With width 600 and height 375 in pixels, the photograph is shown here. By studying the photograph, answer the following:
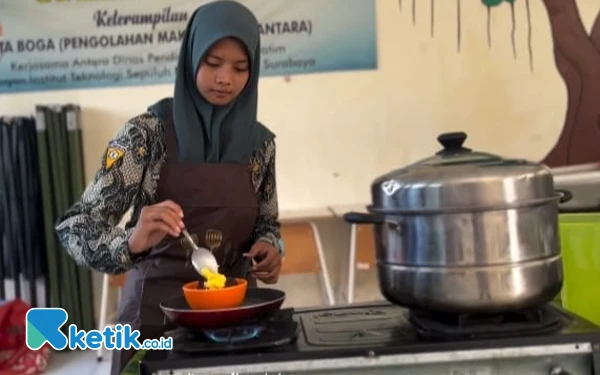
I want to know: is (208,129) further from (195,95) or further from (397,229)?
(397,229)

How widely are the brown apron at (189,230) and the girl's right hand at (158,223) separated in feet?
0.55

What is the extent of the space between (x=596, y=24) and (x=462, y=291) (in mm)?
2484

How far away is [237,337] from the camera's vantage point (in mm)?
952

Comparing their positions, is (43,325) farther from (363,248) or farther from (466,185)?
(466,185)

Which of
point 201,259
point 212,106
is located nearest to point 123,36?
point 212,106

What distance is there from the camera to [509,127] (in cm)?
309

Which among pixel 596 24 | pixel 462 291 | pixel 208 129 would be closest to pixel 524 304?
pixel 462 291

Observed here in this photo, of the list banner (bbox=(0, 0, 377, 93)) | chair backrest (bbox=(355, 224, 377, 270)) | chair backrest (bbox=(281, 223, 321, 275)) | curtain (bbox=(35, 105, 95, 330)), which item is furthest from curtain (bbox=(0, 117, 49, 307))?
chair backrest (bbox=(355, 224, 377, 270))

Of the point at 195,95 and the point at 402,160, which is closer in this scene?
the point at 195,95

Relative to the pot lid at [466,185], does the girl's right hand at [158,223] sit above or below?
below

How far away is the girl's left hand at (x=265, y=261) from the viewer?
1.39 m

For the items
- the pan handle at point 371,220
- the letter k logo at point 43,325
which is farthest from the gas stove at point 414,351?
the letter k logo at point 43,325

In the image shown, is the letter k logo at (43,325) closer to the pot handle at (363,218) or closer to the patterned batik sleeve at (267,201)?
the patterned batik sleeve at (267,201)

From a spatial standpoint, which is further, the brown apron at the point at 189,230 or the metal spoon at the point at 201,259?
the brown apron at the point at 189,230
